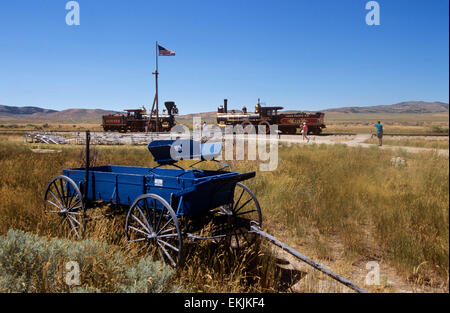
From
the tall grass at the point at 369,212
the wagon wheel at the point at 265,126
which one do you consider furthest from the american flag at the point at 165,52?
the tall grass at the point at 369,212

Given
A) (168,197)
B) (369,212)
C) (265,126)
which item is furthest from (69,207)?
(265,126)

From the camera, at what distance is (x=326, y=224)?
21.0ft

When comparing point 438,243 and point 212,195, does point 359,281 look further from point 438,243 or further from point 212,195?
point 212,195

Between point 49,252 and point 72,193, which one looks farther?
point 72,193

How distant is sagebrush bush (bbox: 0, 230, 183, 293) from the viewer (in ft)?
A: 8.80

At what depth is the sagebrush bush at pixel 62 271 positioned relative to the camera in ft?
8.80

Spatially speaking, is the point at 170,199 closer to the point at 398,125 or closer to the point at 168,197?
the point at 168,197

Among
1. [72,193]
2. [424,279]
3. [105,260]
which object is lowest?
[424,279]

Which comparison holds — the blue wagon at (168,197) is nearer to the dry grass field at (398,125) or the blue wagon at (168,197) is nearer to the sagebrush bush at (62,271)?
the sagebrush bush at (62,271)

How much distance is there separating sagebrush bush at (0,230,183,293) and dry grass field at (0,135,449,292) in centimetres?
20

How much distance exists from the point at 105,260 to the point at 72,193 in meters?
2.62

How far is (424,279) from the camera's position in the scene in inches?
177

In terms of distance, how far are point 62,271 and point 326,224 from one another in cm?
531

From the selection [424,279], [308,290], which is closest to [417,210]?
[424,279]
